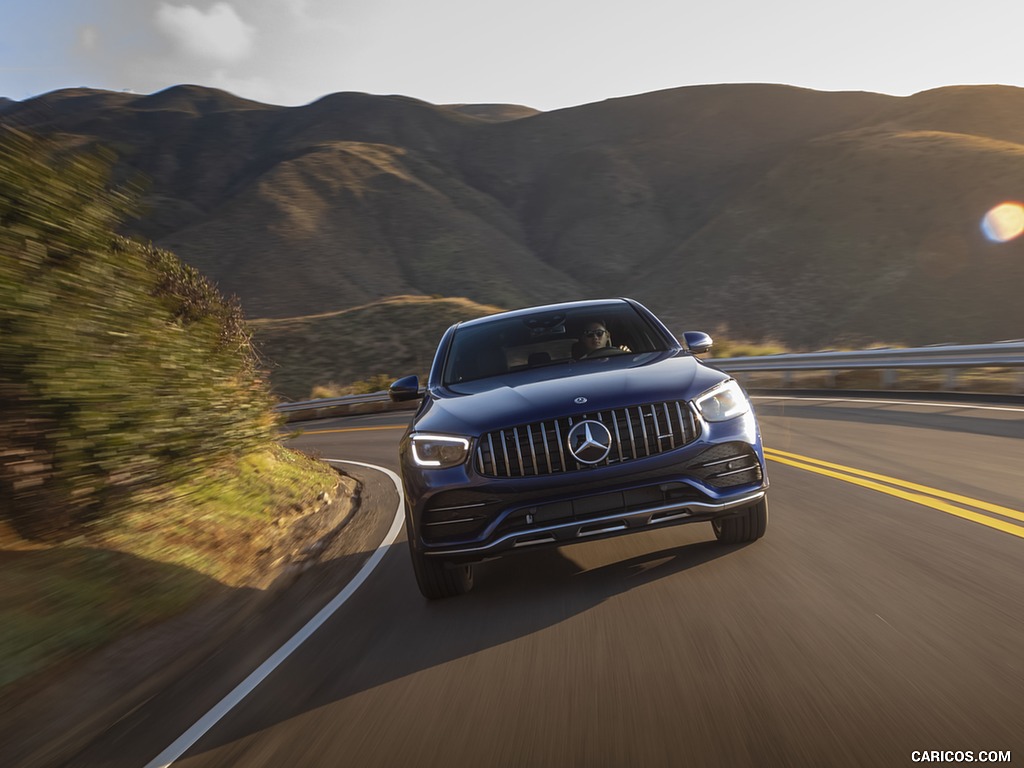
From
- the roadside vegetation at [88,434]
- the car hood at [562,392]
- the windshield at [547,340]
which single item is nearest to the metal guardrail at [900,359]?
the windshield at [547,340]

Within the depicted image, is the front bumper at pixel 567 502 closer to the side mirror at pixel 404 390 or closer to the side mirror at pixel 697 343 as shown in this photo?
the side mirror at pixel 697 343

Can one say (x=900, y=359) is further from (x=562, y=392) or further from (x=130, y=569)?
(x=130, y=569)

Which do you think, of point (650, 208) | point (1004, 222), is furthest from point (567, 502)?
point (650, 208)

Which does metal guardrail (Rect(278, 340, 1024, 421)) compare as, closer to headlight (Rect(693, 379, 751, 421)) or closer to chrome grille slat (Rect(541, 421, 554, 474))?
headlight (Rect(693, 379, 751, 421))

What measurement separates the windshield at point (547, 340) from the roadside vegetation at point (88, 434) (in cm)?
224

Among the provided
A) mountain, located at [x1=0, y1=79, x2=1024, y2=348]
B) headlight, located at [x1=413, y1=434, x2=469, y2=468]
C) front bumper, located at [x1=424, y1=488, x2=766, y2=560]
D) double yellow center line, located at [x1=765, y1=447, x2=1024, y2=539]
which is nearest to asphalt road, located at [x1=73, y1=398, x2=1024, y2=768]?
double yellow center line, located at [x1=765, y1=447, x2=1024, y2=539]

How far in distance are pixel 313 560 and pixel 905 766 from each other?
17.6ft

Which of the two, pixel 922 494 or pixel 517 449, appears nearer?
pixel 517 449

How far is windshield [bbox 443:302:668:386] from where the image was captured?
6.59 metres

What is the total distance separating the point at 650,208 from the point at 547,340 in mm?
66912

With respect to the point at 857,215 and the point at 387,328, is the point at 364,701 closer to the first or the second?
the point at 387,328

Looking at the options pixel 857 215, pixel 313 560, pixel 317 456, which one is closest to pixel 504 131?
pixel 857 215

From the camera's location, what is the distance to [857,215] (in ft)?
183

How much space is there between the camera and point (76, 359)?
5.71m
